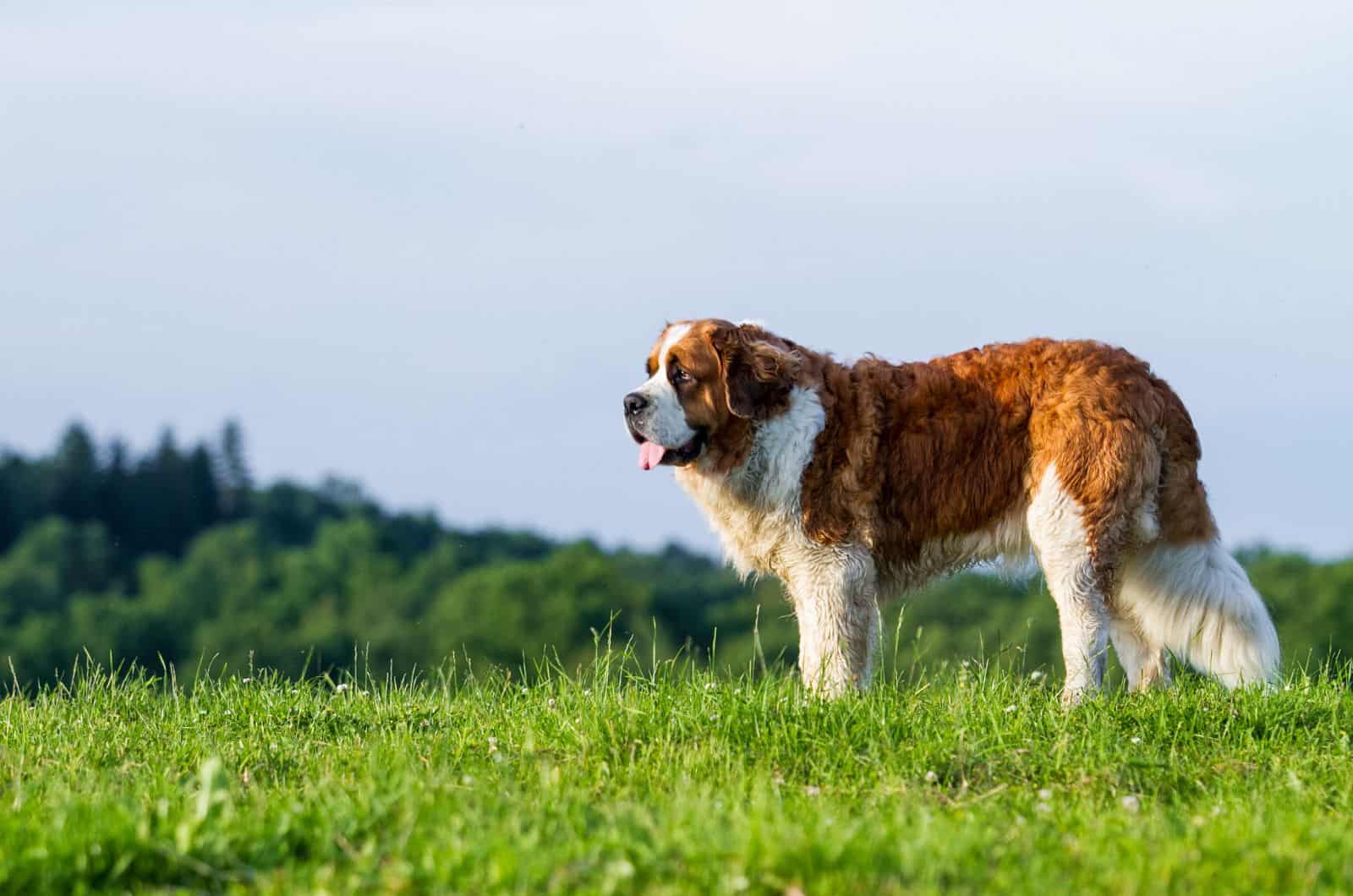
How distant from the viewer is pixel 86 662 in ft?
30.8

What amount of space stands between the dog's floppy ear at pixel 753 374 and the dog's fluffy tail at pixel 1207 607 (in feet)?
7.49

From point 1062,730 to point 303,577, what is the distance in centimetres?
9718

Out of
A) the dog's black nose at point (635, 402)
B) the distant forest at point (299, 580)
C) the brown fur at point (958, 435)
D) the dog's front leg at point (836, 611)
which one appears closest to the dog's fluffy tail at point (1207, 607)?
the brown fur at point (958, 435)

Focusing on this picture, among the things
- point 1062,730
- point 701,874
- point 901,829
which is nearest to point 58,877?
point 701,874

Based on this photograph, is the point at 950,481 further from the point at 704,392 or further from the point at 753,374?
the point at 704,392

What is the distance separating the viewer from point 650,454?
879 cm

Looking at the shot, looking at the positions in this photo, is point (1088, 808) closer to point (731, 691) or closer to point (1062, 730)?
point (1062, 730)

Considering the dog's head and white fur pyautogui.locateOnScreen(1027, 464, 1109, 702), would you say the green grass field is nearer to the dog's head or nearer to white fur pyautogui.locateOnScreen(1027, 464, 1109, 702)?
white fur pyautogui.locateOnScreen(1027, 464, 1109, 702)

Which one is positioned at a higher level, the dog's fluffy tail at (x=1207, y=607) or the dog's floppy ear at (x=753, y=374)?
the dog's floppy ear at (x=753, y=374)

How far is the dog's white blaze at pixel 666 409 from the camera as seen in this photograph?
859 centimetres

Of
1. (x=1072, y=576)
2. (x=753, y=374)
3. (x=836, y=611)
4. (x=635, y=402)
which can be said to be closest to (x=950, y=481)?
(x=1072, y=576)

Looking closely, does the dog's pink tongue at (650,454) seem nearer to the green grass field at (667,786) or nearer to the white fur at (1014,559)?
the white fur at (1014,559)

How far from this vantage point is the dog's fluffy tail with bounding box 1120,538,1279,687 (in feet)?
29.3

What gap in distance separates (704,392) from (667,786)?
2812 millimetres
